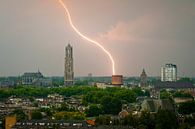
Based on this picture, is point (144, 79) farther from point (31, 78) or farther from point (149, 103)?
point (149, 103)

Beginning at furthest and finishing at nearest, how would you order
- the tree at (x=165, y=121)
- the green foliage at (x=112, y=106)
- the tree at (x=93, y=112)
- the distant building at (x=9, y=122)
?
the green foliage at (x=112, y=106)
the tree at (x=93, y=112)
the tree at (x=165, y=121)
the distant building at (x=9, y=122)

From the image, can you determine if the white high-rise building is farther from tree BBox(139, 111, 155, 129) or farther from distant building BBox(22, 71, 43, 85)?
tree BBox(139, 111, 155, 129)

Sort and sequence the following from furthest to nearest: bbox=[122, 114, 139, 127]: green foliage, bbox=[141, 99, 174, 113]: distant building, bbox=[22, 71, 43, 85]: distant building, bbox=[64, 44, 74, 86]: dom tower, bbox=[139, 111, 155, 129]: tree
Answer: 1. bbox=[22, 71, 43, 85]: distant building
2. bbox=[64, 44, 74, 86]: dom tower
3. bbox=[141, 99, 174, 113]: distant building
4. bbox=[139, 111, 155, 129]: tree
5. bbox=[122, 114, 139, 127]: green foliage

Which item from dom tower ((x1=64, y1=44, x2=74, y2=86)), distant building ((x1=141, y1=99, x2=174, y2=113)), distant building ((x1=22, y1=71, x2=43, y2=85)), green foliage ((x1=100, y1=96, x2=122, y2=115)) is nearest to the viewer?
distant building ((x1=141, y1=99, x2=174, y2=113))

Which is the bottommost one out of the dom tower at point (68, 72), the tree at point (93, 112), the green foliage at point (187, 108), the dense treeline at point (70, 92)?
the tree at point (93, 112)

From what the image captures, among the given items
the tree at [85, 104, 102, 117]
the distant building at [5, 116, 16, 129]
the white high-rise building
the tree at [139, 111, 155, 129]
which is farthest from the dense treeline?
the white high-rise building

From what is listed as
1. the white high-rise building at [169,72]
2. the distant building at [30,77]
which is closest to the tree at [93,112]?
the white high-rise building at [169,72]

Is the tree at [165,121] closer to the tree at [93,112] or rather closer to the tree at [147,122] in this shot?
the tree at [147,122]

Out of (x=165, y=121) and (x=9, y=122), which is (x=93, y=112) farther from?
(x=9, y=122)

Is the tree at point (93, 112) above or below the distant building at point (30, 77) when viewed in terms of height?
below

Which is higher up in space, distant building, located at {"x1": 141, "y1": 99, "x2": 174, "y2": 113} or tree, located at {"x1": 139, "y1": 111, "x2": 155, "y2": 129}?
distant building, located at {"x1": 141, "y1": 99, "x2": 174, "y2": 113}

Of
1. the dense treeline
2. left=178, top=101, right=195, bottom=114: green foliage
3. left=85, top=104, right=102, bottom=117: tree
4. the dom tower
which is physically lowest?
left=85, top=104, right=102, bottom=117: tree
